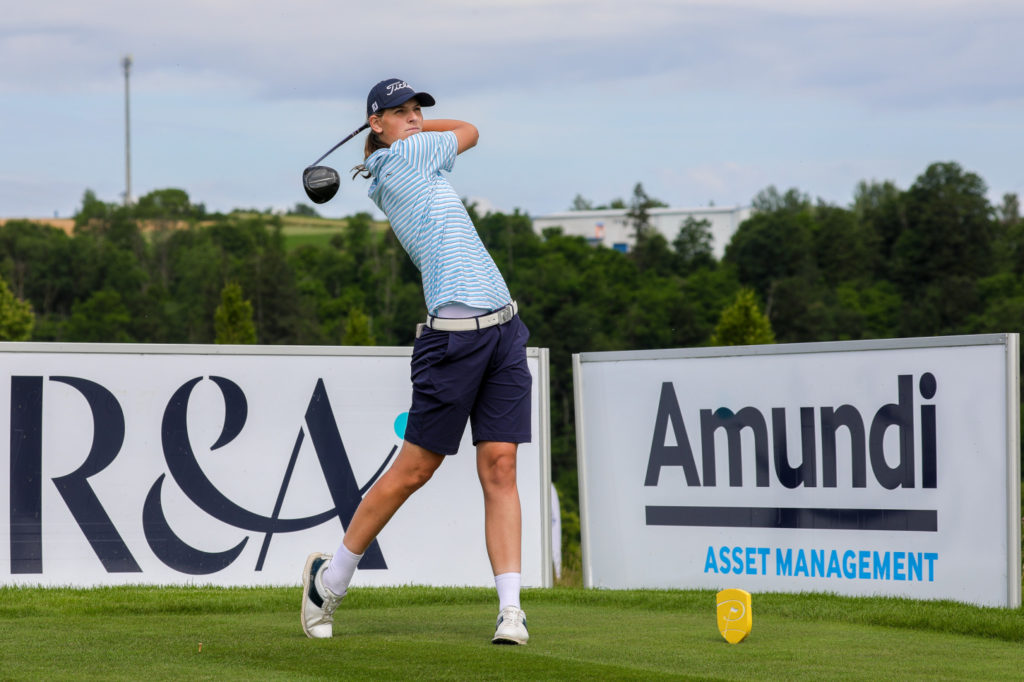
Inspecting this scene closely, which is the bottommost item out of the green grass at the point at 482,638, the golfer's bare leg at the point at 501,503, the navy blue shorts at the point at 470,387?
the green grass at the point at 482,638

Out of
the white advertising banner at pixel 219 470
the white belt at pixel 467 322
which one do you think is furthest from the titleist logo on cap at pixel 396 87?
the white advertising banner at pixel 219 470

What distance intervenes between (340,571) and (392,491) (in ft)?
1.02

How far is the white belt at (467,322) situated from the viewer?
3971 millimetres

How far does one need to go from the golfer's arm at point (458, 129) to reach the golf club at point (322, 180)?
0.23 metres

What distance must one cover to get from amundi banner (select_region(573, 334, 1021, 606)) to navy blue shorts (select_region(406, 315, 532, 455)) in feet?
8.09

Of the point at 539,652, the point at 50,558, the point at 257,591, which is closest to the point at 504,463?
the point at 539,652

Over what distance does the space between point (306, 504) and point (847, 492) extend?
8.73 feet

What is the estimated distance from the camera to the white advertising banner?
618 centimetres

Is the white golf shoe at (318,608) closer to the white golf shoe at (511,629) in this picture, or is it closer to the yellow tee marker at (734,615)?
the white golf shoe at (511,629)

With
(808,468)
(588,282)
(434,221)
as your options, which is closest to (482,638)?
(434,221)

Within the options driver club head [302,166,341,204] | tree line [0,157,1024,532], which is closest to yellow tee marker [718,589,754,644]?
driver club head [302,166,341,204]

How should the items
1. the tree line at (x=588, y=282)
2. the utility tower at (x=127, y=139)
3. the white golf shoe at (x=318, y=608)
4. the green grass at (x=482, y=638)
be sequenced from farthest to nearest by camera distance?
1. the utility tower at (x=127, y=139)
2. the tree line at (x=588, y=282)
3. the white golf shoe at (x=318, y=608)
4. the green grass at (x=482, y=638)

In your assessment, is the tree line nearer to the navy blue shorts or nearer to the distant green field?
the distant green field

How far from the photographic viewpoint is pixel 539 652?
144 inches
